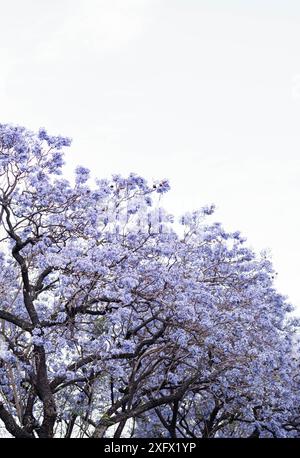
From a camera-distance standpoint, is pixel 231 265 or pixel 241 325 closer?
pixel 241 325

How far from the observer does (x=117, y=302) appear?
10.7 m

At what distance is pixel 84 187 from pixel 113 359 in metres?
3.06

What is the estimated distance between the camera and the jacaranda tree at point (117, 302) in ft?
34.9

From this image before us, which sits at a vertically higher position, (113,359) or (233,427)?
(233,427)

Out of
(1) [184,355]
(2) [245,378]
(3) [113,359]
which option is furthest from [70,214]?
(2) [245,378]

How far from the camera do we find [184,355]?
1238cm

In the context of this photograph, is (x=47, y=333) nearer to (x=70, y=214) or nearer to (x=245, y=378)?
(x=70, y=214)

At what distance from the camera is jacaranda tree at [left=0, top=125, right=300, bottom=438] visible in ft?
34.9

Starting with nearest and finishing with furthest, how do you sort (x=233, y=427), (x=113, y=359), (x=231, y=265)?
(x=113, y=359) < (x=231, y=265) < (x=233, y=427)
